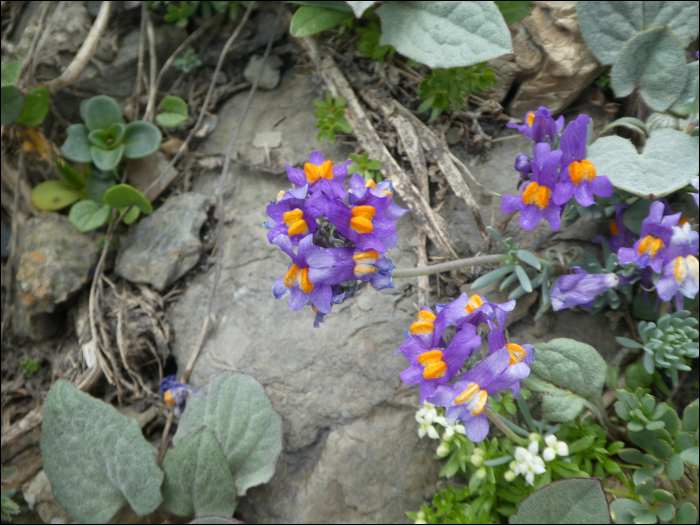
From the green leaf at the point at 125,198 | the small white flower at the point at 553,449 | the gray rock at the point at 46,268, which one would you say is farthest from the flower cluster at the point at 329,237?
the gray rock at the point at 46,268

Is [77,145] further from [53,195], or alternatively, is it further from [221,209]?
[221,209]

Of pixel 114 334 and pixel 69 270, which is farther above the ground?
pixel 69 270

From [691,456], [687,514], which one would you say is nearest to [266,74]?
[691,456]

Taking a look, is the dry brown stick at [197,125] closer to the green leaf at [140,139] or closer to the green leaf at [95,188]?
the green leaf at [140,139]

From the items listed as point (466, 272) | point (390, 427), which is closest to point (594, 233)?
point (466, 272)

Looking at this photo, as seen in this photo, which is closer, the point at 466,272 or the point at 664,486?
the point at 664,486

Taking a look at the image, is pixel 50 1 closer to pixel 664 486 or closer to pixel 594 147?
pixel 594 147
